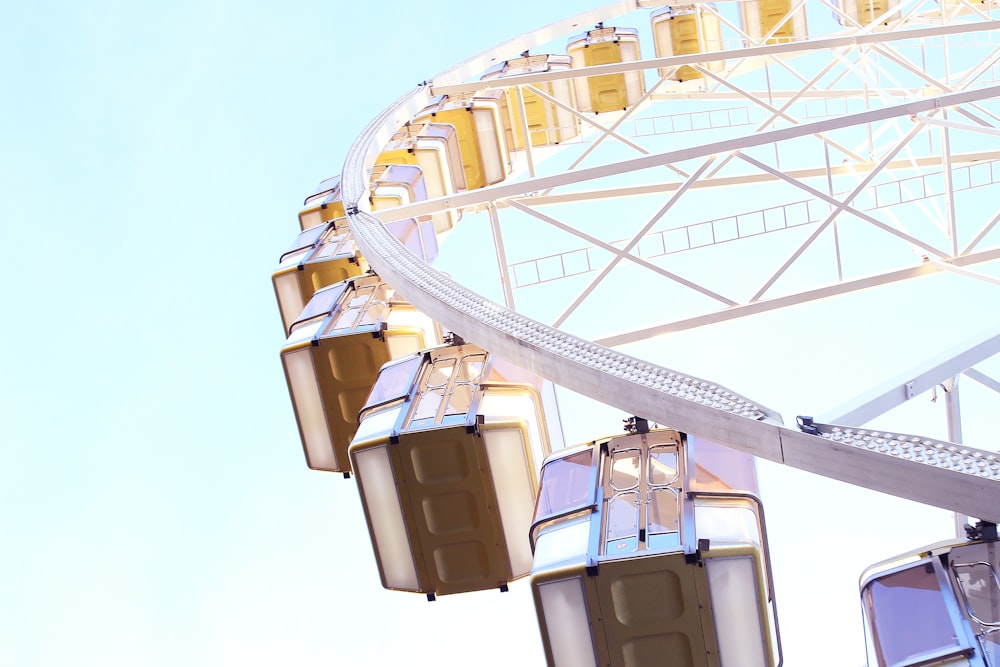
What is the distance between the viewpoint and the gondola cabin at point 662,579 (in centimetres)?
466

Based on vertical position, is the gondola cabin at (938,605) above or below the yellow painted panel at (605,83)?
below

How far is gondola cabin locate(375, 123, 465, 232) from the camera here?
43.6ft

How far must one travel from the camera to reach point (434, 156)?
13516mm

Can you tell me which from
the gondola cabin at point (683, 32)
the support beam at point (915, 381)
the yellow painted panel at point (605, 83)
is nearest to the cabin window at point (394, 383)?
the support beam at point (915, 381)

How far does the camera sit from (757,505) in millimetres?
5004

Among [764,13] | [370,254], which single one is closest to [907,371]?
[370,254]

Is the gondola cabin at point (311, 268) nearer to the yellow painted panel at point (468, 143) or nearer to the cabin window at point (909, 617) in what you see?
the yellow painted panel at point (468, 143)

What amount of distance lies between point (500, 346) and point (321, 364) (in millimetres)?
2154

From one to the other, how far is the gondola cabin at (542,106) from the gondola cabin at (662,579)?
12677 mm

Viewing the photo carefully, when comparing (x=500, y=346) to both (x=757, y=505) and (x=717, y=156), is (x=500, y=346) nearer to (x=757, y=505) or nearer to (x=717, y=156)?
(x=757, y=505)

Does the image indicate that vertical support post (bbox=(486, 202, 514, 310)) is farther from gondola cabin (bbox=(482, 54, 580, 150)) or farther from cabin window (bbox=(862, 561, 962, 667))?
gondola cabin (bbox=(482, 54, 580, 150))

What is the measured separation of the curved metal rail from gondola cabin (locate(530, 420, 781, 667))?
42cm

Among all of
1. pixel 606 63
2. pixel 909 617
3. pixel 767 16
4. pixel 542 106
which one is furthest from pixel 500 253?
pixel 767 16

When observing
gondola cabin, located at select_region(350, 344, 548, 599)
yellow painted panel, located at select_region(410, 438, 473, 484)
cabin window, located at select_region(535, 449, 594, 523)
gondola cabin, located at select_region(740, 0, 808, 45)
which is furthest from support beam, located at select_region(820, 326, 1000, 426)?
gondola cabin, located at select_region(740, 0, 808, 45)
